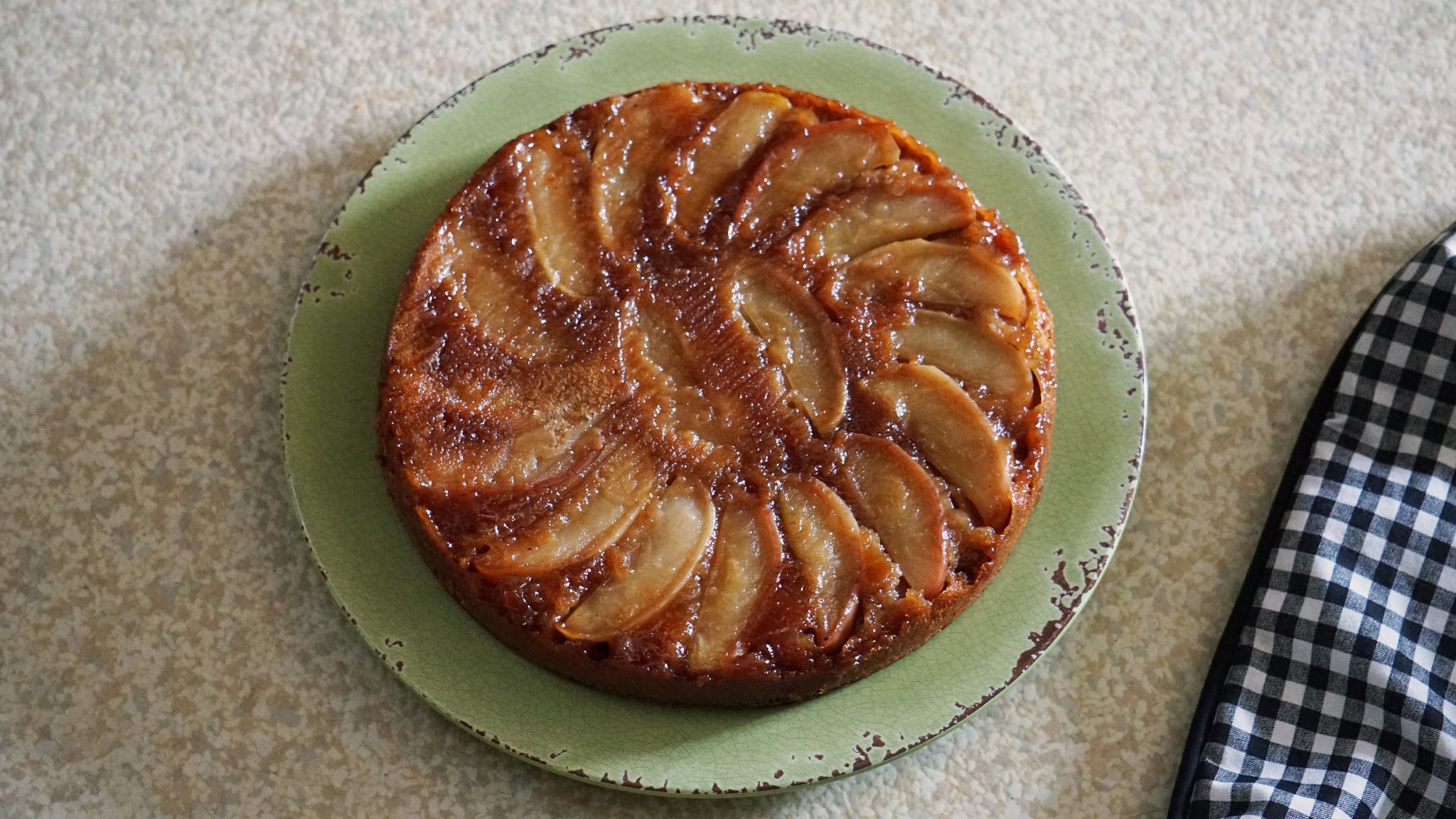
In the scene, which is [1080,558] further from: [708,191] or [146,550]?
[146,550]

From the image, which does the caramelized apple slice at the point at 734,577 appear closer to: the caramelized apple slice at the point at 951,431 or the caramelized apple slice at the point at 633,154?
the caramelized apple slice at the point at 951,431

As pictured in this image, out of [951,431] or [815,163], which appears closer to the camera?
[951,431]

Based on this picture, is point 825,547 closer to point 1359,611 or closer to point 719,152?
point 719,152

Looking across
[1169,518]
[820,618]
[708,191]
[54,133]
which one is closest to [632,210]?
[708,191]

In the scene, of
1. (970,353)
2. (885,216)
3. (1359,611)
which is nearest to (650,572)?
(970,353)

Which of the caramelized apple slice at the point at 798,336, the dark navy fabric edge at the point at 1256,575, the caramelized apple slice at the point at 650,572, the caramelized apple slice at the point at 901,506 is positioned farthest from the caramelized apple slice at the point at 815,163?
the dark navy fabric edge at the point at 1256,575

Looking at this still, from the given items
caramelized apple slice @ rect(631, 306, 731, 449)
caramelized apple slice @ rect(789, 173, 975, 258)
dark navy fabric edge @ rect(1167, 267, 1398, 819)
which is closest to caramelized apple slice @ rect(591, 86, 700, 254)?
caramelized apple slice @ rect(631, 306, 731, 449)
